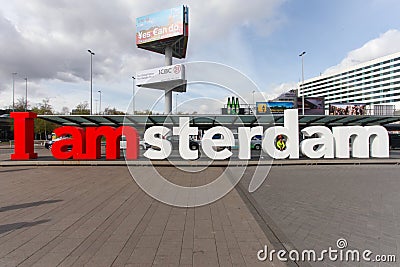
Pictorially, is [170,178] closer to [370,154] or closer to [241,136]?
[241,136]

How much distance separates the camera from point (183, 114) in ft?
52.3

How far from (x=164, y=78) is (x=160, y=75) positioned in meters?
0.83

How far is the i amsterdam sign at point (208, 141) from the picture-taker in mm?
13914

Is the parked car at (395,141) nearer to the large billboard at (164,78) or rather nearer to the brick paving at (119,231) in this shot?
the large billboard at (164,78)

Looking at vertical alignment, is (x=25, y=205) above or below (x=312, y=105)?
below

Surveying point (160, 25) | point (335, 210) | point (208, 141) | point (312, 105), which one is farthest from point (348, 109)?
point (335, 210)

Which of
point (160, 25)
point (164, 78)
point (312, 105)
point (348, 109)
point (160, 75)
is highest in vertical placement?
point (160, 25)

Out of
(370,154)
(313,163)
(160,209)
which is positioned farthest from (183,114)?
(370,154)

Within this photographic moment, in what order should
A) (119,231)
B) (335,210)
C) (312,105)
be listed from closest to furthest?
(119,231) → (335,210) → (312,105)

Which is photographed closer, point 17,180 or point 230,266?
point 230,266

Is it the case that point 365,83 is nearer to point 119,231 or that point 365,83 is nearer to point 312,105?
point 312,105

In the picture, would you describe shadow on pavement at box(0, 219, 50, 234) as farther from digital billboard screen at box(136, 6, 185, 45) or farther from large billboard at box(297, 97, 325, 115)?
large billboard at box(297, 97, 325, 115)

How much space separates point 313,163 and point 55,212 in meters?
13.5

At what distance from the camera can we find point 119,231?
15.1 feet
